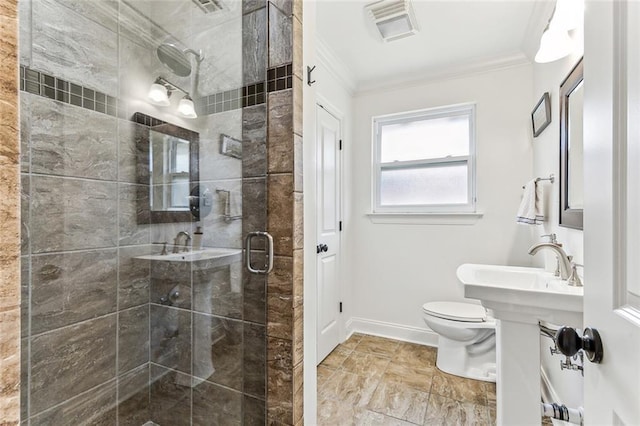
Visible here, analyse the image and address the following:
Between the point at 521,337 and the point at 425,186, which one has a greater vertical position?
the point at 425,186

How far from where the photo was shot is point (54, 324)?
1205 mm

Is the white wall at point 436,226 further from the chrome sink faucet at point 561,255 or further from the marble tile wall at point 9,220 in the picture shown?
the marble tile wall at point 9,220

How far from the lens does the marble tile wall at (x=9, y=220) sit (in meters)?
0.49

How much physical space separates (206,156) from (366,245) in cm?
196

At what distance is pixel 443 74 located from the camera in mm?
2639

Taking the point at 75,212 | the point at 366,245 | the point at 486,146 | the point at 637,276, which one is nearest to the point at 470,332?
the point at 366,245

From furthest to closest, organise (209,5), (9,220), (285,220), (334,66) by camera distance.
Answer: (334,66)
(209,5)
(285,220)
(9,220)

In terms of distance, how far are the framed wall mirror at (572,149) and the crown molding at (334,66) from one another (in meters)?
1.57

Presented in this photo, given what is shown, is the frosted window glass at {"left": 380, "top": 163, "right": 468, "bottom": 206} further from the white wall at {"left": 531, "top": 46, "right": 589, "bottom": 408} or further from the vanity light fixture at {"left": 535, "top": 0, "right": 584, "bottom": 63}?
the vanity light fixture at {"left": 535, "top": 0, "right": 584, "bottom": 63}

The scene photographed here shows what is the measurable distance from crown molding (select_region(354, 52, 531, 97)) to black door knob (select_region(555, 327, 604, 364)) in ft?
8.25

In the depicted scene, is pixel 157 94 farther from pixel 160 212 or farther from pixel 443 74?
pixel 443 74

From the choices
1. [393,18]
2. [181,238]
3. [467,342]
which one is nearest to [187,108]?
[181,238]

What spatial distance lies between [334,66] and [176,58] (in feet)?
4.65

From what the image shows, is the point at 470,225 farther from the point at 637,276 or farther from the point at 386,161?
the point at 637,276
